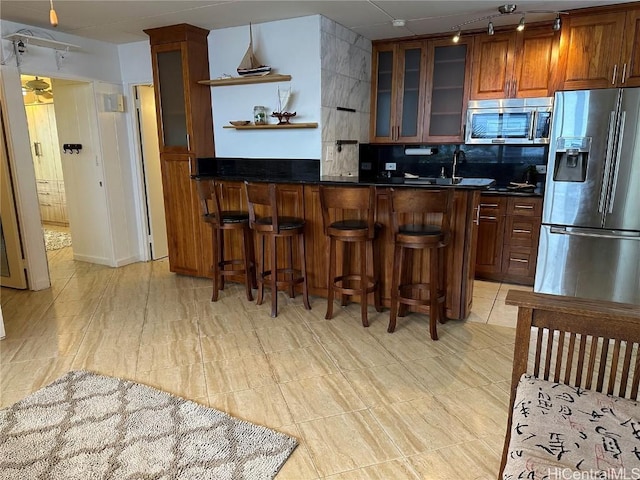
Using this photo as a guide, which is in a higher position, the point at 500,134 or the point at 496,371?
the point at 500,134

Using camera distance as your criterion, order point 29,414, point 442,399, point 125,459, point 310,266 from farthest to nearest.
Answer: point 310,266 → point 442,399 → point 29,414 → point 125,459

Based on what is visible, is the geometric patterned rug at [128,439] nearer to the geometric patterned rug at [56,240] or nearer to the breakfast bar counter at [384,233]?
the breakfast bar counter at [384,233]

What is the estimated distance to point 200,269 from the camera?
439 cm

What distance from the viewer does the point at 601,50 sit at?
3.45 metres

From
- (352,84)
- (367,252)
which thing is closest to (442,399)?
(367,252)

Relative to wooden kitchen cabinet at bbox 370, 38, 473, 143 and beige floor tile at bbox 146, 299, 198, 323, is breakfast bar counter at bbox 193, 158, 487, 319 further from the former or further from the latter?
wooden kitchen cabinet at bbox 370, 38, 473, 143

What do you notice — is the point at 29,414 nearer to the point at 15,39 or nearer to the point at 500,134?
the point at 15,39

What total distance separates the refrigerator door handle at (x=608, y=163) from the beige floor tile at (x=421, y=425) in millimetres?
2216

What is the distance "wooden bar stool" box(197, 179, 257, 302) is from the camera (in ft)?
11.8

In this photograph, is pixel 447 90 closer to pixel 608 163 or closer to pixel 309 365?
pixel 608 163

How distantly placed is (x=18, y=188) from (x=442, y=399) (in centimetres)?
399

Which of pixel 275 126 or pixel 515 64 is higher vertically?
pixel 515 64

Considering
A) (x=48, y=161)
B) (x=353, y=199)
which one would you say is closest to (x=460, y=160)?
(x=353, y=199)

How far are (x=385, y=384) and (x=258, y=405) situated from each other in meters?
0.73
